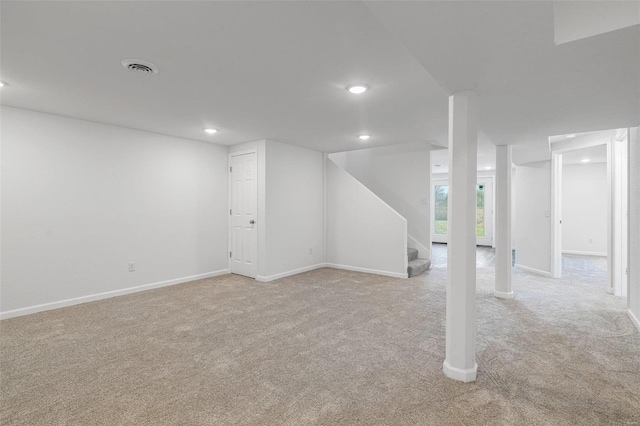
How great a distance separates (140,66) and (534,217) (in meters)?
6.49

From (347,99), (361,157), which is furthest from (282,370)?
(361,157)

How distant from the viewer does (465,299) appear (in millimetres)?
2164

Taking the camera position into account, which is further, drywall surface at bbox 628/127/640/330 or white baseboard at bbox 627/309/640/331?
drywall surface at bbox 628/127/640/330

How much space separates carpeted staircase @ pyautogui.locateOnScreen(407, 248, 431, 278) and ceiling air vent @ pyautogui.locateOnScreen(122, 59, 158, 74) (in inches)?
182

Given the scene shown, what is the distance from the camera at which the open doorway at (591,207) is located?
422 centimetres

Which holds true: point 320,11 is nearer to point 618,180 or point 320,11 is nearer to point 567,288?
point 618,180

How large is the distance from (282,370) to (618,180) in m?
5.03

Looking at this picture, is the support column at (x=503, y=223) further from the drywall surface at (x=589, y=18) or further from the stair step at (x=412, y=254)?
the drywall surface at (x=589, y=18)

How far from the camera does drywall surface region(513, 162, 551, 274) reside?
5.46 m

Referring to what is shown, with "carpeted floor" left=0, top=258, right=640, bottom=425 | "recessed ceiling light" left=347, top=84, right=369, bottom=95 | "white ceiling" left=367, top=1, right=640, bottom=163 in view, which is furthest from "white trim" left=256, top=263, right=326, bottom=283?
"white ceiling" left=367, top=1, right=640, bottom=163

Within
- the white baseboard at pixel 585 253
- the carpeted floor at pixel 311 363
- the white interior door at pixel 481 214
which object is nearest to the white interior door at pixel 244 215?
the carpeted floor at pixel 311 363

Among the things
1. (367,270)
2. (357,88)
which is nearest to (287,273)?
(367,270)

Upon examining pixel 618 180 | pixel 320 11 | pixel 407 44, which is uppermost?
pixel 320 11

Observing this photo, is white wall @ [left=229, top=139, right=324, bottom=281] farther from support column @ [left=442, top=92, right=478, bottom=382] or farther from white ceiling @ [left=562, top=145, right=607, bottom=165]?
white ceiling @ [left=562, top=145, right=607, bottom=165]
